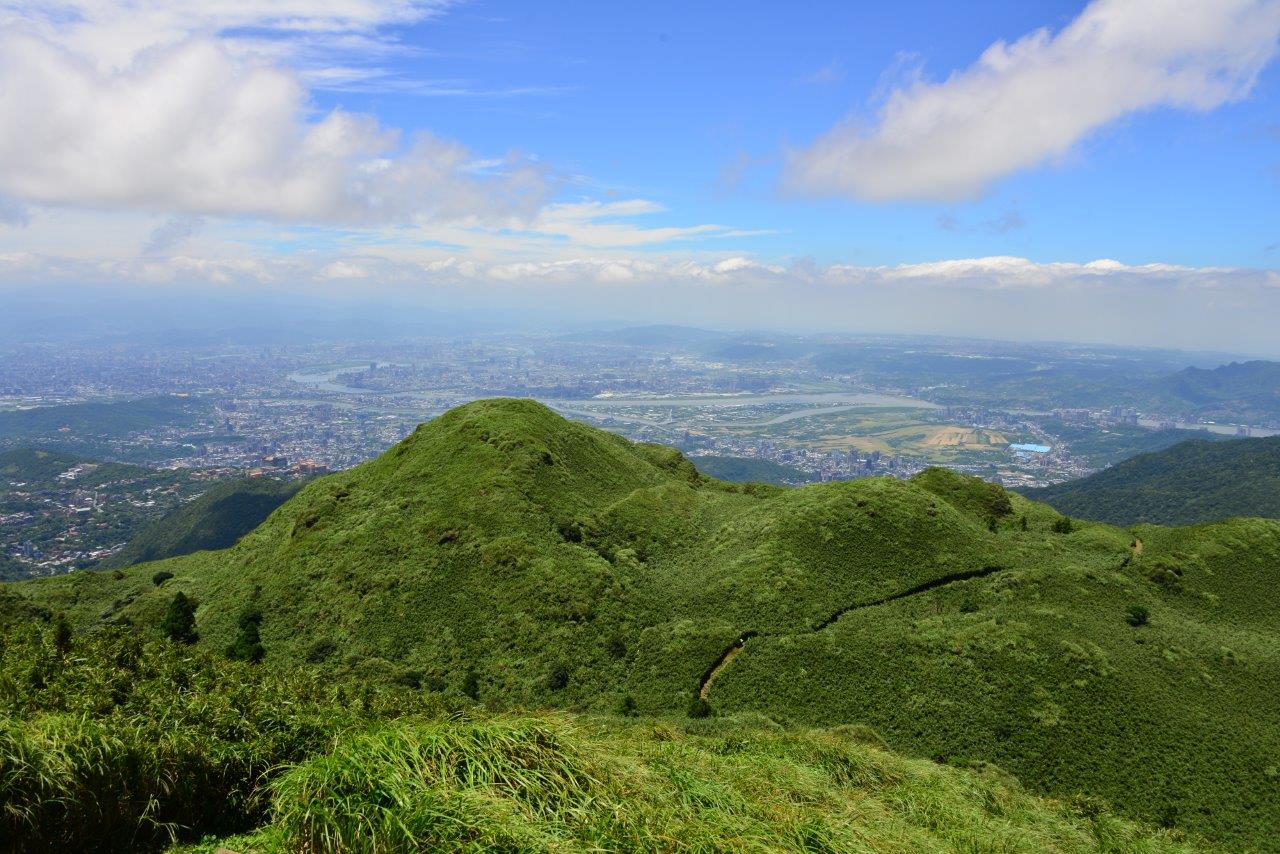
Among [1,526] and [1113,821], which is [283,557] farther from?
[1,526]

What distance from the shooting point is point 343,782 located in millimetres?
7477

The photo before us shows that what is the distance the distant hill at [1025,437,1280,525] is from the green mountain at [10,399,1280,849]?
80.1m

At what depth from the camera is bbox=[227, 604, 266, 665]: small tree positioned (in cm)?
3422

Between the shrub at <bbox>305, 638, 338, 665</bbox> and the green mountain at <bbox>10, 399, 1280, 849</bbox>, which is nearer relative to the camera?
the green mountain at <bbox>10, 399, 1280, 849</bbox>

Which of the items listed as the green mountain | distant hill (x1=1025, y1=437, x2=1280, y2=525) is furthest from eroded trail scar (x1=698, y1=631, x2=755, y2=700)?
distant hill (x1=1025, y1=437, x2=1280, y2=525)

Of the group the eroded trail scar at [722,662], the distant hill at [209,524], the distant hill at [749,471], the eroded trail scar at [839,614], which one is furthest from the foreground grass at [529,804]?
the distant hill at [749,471]

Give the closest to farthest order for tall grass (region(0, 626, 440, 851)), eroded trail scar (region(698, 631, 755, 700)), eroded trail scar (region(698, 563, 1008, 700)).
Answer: tall grass (region(0, 626, 440, 851)), eroded trail scar (region(698, 631, 755, 700)), eroded trail scar (region(698, 563, 1008, 700))

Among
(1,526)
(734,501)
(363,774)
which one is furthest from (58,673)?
(1,526)

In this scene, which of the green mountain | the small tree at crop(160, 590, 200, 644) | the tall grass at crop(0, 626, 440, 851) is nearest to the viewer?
the tall grass at crop(0, 626, 440, 851)

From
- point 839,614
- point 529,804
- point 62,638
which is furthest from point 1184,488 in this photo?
point 62,638

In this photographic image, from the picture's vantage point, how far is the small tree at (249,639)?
34.2 meters

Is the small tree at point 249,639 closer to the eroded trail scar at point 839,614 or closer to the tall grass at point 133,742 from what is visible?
the tall grass at point 133,742

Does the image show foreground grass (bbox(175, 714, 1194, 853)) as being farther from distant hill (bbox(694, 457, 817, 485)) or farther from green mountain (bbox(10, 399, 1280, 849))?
distant hill (bbox(694, 457, 817, 485))

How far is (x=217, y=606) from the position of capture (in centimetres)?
4188
